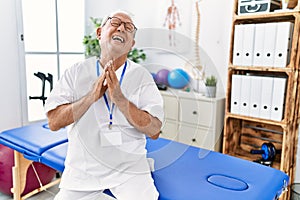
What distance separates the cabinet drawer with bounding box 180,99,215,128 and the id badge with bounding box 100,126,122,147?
1.34 m

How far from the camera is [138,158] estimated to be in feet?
4.04

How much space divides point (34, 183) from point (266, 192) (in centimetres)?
169

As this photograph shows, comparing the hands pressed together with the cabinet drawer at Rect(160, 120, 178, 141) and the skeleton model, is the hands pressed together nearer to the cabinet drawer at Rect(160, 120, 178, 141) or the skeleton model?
the cabinet drawer at Rect(160, 120, 178, 141)

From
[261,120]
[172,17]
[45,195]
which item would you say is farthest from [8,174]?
[172,17]

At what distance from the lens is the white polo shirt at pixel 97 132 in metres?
1.16

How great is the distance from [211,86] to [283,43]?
2.55 ft

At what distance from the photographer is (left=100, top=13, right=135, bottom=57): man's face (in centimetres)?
115

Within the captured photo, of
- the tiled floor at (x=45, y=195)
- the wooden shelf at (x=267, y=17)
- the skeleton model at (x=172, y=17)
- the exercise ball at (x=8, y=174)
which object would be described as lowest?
the tiled floor at (x=45, y=195)

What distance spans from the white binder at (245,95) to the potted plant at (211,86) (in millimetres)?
372

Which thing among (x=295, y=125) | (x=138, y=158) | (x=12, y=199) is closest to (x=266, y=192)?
(x=138, y=158)

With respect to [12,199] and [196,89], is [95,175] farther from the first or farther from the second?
[196,89]

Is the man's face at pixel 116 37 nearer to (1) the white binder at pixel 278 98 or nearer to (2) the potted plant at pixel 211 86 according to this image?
(1) the white binder at pixel 278 98

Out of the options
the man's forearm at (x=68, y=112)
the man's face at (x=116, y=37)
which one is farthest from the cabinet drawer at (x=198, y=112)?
the man's forearm at (x=68, y=112)

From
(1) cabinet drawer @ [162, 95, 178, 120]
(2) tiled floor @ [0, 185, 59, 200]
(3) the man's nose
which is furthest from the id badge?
(1) cabinet drawer @ [162, 95, 178, 120]
